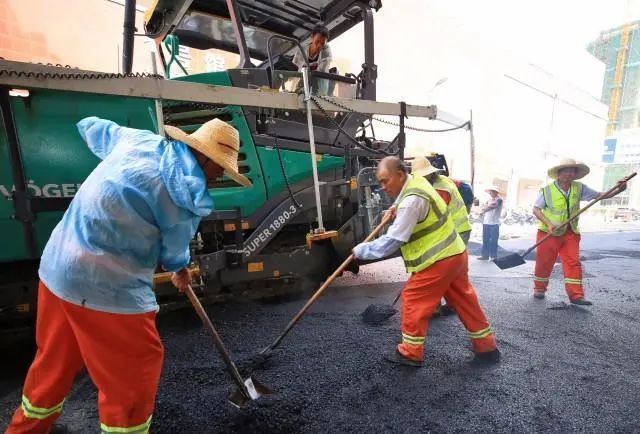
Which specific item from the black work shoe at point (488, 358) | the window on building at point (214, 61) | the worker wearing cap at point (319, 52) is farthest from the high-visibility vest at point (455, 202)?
the window on building at point (214, 61)

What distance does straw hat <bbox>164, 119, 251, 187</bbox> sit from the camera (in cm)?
128

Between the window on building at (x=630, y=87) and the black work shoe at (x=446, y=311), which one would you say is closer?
the black work shoe at (x=446, y=311)

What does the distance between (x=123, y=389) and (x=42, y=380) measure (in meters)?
0.39

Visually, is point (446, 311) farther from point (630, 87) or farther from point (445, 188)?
point (630, 87)

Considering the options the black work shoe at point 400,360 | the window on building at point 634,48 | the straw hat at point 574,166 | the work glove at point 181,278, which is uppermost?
the window on building at point 634,48

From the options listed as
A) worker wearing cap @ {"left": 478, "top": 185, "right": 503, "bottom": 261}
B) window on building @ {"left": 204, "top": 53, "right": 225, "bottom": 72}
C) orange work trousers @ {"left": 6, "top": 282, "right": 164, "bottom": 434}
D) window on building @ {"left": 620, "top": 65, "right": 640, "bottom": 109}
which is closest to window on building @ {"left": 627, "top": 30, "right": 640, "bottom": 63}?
window on building @ {"left": 620, "top": 65, "right": 640, "bottom": 109}

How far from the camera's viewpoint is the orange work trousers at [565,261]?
3.50 meters

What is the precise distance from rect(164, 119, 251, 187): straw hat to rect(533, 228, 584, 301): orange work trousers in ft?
11.8

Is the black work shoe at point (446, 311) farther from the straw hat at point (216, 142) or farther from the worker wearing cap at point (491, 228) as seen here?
the worker wearing cap at point (491, 228)

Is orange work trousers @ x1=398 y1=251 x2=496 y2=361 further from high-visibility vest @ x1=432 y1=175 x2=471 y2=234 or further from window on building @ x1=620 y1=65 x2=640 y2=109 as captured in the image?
window on building @ x1=620 y1=65 x2=640 y2=109

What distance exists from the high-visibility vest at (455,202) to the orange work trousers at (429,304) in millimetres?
888

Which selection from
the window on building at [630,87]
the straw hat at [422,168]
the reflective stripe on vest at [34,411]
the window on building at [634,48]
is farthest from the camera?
the window on building at [630,87]

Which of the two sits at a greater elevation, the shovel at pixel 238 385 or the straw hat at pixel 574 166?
the straw hat at pixel 574 166

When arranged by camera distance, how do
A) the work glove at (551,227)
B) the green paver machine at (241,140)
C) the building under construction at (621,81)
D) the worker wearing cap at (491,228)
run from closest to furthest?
1. the green paver machine at (241,140)
2. the work glove at (551,227)
3. the worker wearing cap at (491,228)
4. the building under construction at (621,81)
